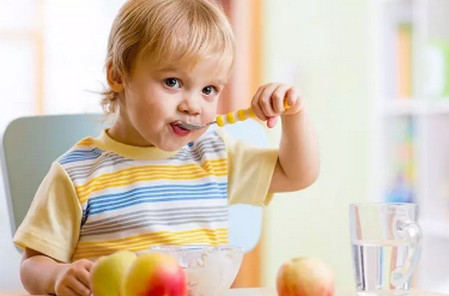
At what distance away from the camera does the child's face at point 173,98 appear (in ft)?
4.09

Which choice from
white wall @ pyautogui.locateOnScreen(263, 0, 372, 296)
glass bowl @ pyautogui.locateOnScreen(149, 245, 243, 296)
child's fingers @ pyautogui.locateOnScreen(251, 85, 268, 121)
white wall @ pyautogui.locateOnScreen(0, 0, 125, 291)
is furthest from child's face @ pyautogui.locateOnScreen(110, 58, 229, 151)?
white wall @ pyautogui.locateOnScreen(0, 0, 125, 291)

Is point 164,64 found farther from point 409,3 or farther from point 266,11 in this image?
point 266,11

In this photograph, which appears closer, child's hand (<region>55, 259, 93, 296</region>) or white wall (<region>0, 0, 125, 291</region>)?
child's hand (<region>55, 259, 93, 296</region>)

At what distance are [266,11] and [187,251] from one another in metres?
2.81

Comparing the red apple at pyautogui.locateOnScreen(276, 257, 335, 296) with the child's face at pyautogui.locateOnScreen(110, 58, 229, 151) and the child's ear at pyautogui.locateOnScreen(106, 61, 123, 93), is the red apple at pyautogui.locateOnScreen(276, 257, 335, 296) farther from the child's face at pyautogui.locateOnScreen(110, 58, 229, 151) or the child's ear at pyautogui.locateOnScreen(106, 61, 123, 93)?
the child's ear at pyautogui.locateOnScreen(106, 61, 123, 93)

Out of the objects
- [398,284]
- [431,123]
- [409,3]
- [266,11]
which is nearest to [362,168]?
[431,123]

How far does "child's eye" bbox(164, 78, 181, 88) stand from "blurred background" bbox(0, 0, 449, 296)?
1.70 meters

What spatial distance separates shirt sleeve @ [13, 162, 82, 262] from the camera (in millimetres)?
1221

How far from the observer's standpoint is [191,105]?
1241 millimetres

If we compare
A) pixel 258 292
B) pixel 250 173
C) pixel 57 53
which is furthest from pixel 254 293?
pixel 57 53

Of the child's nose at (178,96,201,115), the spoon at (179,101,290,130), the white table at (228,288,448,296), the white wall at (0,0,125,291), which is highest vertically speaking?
the white wall at (0,0,125,291)

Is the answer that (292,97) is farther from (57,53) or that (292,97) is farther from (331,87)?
(57,53)

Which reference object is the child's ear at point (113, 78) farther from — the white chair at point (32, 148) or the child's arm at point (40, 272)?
the child's arm at point (40, 272)

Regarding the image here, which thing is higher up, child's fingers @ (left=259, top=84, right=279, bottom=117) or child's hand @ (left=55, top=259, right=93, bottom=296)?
child's fingers @ (left=259, top=84, right=279, bottom=117)
